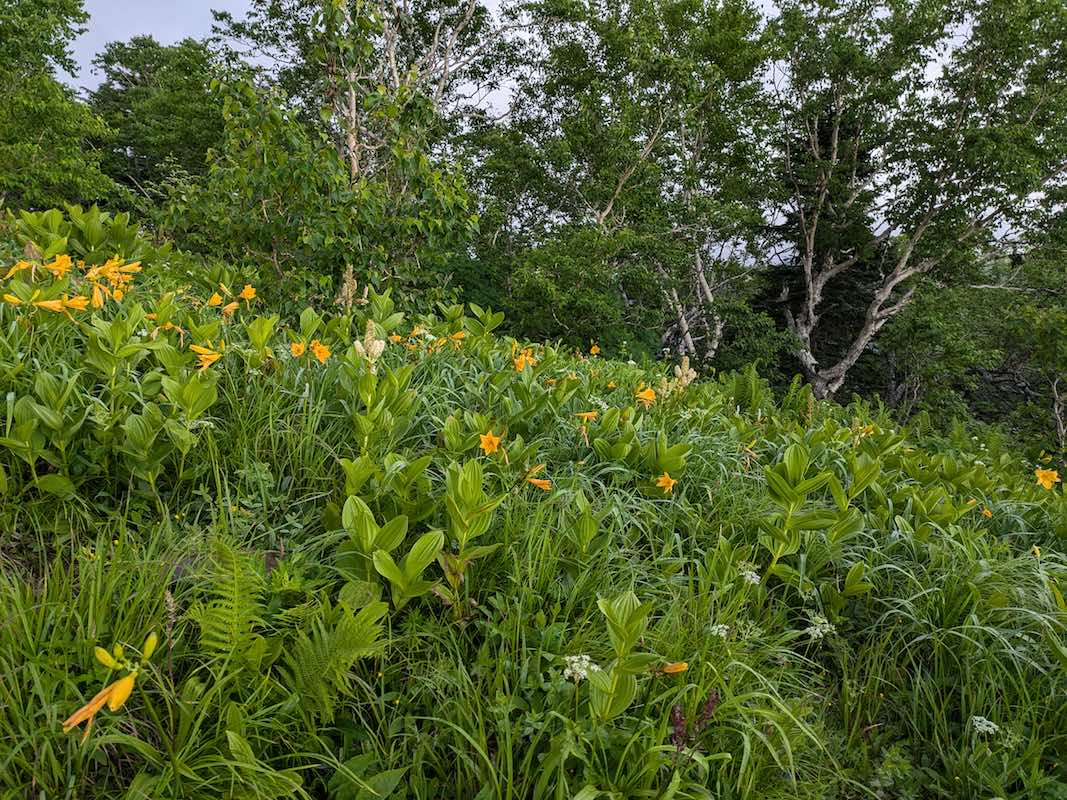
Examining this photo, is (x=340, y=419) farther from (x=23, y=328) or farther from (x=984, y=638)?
(x=984, y=638)

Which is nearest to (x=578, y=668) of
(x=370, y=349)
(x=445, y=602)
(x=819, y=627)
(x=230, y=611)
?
(x=445, y=602)

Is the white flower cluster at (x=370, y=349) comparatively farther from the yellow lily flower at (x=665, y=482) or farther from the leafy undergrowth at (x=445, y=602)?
the yellow lily flower at (x=665, y=482)

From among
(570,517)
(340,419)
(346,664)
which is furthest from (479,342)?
(346,664)

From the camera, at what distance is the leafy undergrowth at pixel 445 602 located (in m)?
1.05

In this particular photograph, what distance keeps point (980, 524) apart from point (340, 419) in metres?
2.72

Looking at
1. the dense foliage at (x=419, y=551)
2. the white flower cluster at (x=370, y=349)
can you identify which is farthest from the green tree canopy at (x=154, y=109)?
the white flower cluster at (x=370, y=349)

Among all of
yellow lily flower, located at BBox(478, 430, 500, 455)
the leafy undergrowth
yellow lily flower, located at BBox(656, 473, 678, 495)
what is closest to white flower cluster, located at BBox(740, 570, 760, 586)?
the leafy undergrowth

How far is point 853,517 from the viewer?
1.82 metres

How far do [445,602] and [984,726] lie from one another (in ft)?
4.39

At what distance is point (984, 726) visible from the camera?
1.37 meters

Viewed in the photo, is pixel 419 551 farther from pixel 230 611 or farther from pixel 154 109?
pixel 154 109

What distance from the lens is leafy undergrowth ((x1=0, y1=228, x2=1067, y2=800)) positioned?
3.45 ft

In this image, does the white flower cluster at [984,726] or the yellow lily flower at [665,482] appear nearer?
the white flower cluster at [984,726]

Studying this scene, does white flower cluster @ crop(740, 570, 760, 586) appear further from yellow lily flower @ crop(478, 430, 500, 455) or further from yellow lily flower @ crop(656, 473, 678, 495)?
yellow lily flower @ crop(478, 430, 500, 455)
